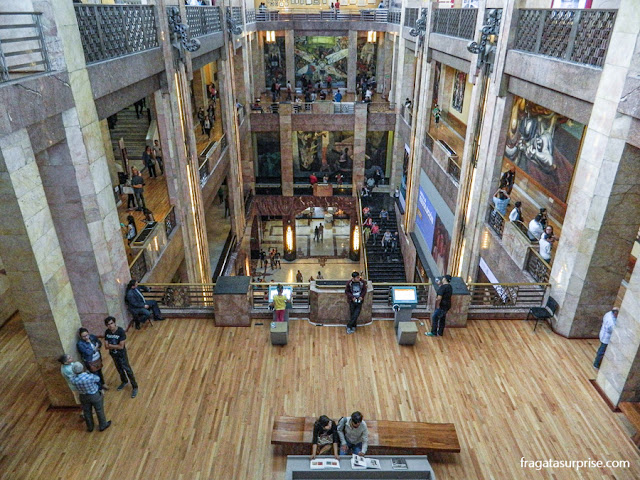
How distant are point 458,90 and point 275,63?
44.3 feet

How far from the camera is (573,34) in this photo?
26.2 ft

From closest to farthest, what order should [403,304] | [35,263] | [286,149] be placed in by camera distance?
[35,263] → [403,304] → [286,149]

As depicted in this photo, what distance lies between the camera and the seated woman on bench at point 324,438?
5762 millimetres

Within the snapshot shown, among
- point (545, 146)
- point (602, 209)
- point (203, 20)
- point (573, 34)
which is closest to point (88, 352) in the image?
point (602, 209)

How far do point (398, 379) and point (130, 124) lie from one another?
14.8 meters

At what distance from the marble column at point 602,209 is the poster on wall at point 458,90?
45.0 ft

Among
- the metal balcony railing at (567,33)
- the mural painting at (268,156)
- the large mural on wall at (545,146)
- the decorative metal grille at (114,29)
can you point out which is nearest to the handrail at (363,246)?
the mural painting at (268,156)

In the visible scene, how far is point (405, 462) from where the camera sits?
581 cm

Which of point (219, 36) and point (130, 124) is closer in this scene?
point (219, 36)

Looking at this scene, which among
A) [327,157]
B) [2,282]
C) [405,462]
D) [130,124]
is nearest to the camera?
[405,462]

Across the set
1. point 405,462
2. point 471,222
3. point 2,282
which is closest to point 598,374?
point 405,462

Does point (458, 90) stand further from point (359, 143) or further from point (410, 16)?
point (359, 143)

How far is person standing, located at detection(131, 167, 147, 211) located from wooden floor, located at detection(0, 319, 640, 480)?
4.31 meters

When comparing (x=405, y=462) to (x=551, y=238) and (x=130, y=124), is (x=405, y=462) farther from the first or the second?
Answer: (x=130, y=124)
